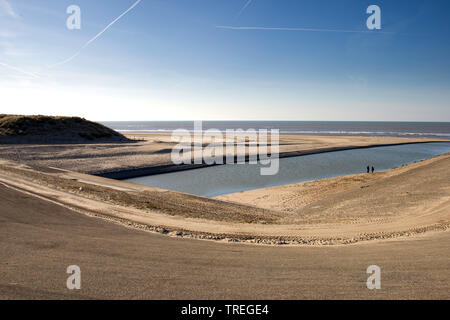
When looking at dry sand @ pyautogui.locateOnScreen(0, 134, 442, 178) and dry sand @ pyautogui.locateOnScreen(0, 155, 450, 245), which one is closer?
dry sand @ pyautogui.locateOnScreen(0, 155, 450, 245)

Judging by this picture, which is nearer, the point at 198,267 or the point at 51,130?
the point at 198,267

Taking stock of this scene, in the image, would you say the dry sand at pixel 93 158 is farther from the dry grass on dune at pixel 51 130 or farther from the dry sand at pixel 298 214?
the dry sand at pixel 298 214

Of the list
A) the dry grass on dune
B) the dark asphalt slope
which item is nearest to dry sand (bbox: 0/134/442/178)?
the dry grass on dune

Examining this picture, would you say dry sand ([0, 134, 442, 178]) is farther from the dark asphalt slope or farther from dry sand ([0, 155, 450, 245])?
the dark asphalt slope

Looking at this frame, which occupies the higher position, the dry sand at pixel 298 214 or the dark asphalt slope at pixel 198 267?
the dark asphalt slope at pixel 198 267

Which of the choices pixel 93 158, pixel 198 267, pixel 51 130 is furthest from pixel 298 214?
pixel 51 130

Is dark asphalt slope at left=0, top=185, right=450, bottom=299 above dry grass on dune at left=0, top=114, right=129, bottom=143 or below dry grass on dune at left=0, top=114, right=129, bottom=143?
below

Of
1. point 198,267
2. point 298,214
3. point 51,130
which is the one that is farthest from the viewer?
point 51,130

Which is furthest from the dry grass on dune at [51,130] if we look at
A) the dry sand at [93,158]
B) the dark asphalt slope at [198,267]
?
the dark asphalt slope at [198,267]

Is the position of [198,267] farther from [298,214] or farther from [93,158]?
[93,158]

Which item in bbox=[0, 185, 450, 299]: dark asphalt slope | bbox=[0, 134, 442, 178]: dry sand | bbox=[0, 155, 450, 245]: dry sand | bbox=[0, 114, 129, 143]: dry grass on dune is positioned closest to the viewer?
bbox=[0, 185, 450, 299]: dark asphalt slope
